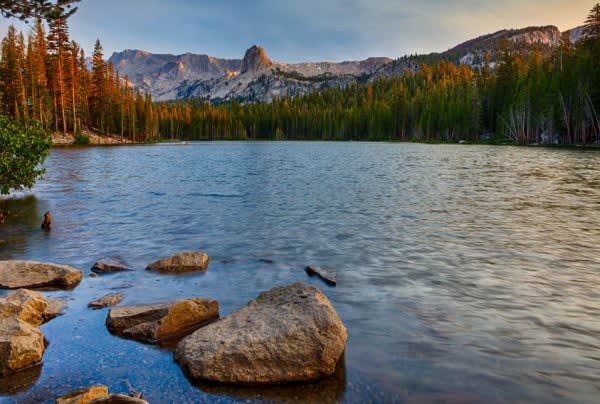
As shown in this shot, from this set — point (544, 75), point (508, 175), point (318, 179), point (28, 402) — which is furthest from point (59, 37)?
point (28, 402)

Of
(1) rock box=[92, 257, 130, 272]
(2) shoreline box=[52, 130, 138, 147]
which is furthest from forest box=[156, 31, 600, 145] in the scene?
(2) shoreline box=[52, 130, 138, 147]

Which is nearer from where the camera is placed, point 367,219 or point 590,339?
point 590,339

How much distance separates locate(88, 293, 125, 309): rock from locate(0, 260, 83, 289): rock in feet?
6.53

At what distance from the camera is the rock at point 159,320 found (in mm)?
9750

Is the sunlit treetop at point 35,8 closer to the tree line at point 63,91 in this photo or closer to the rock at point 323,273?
the rock at point 323,273

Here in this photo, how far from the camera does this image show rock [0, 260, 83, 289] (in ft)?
43.2

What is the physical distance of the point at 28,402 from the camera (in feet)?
23.3

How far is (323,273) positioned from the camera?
14555 mm

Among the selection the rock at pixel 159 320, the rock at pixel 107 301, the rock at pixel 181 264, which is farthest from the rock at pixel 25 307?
the rock at pixel 181 264

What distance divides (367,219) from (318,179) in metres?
21.9

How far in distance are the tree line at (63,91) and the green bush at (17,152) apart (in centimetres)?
5903

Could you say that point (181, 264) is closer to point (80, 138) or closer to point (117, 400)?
point (117, 400)

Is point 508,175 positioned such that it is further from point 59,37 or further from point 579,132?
point 59,37

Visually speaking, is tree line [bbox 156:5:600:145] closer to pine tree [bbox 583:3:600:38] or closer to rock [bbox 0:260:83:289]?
pine tree [bbox 583:3:600:38]
